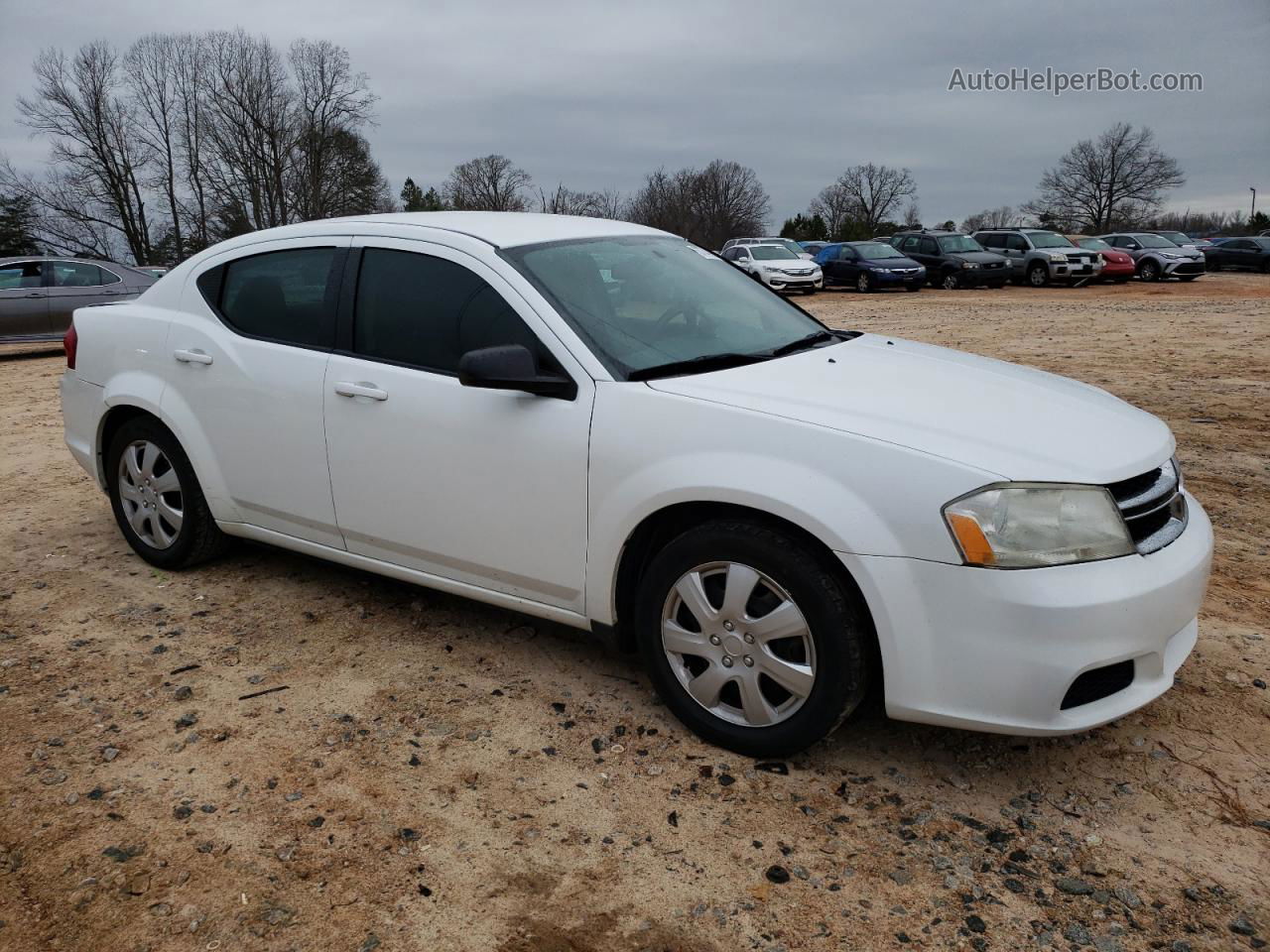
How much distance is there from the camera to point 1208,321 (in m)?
16.4

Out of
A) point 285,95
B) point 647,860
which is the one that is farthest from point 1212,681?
point 285,95

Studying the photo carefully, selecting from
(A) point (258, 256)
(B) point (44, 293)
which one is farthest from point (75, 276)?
(A) point (258, 256)

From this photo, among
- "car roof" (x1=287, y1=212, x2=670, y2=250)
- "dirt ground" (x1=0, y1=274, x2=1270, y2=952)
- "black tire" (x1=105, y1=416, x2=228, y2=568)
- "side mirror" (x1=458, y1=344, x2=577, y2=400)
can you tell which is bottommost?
"dirt ground" (x1=0, y1=274, x2=1270, y2=952)

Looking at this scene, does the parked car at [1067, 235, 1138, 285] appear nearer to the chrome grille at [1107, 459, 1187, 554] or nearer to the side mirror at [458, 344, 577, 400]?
the chrome grille at [1107, 459, 1187, 554]

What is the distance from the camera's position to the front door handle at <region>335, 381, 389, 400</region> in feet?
12.1

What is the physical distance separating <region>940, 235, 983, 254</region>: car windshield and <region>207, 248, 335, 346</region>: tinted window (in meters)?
Answer: 27.1

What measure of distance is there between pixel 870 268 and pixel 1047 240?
18.0ft

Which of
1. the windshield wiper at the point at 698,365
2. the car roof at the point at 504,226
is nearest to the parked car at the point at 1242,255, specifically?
the car roof at the point at 504,226

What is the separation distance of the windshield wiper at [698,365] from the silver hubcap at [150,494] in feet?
8.14

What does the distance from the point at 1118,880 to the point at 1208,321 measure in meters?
16.5

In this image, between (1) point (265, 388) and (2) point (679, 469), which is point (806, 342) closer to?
(2) point (679, 469)

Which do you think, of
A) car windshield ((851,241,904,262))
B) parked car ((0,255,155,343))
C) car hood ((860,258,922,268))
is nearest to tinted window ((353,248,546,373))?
parked car ((0,255,155,343))

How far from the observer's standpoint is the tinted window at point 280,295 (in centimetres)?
400

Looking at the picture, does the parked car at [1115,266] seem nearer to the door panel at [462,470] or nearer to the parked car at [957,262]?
the parked car at [957,262]
